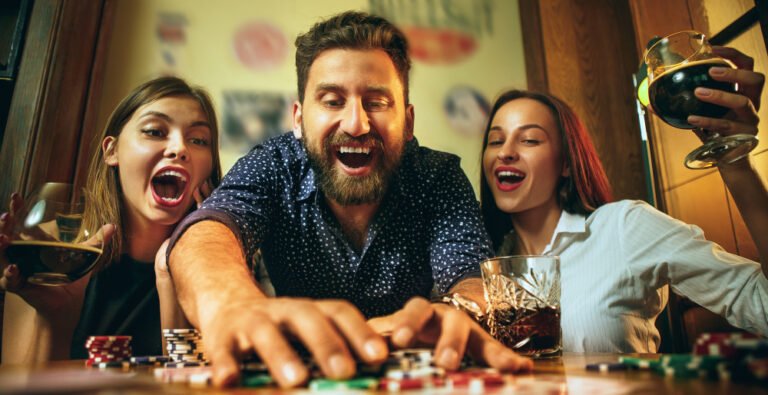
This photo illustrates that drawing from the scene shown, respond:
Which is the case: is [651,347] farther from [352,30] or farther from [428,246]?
[352,30]

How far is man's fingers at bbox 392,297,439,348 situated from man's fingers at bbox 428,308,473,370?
3cm

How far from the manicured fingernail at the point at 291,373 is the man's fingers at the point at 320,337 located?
0.10 feet

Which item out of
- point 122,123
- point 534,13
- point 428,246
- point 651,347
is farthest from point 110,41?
point 651,347

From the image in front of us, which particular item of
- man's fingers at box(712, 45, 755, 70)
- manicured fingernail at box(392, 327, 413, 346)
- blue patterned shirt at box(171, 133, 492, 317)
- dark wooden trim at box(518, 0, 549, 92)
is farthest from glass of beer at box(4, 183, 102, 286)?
dark wooden trim at box(518, 0, 549, 92)

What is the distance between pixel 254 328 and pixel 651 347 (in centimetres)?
170

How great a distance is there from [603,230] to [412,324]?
149 cm

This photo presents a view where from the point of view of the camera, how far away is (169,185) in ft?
6.93

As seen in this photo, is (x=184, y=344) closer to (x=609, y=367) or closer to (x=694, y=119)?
(x=609, y=367)

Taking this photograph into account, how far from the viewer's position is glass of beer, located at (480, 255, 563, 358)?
3.31ft

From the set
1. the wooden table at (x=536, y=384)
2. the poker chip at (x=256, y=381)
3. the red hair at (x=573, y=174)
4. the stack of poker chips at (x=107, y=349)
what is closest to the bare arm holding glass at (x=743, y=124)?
the red hair at (x=573, y=174)

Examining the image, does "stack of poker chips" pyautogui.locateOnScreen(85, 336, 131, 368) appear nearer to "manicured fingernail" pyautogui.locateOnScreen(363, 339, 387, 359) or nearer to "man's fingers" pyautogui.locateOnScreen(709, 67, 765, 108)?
"manicured fingernail" pyautogui.locateOnScreen(363, 339, 387, 359)

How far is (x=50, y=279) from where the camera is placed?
1.21 metres

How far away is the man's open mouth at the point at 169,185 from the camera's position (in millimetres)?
1989

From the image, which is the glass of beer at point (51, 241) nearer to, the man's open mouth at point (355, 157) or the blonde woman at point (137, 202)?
the blonde woman at point (137, 202)
